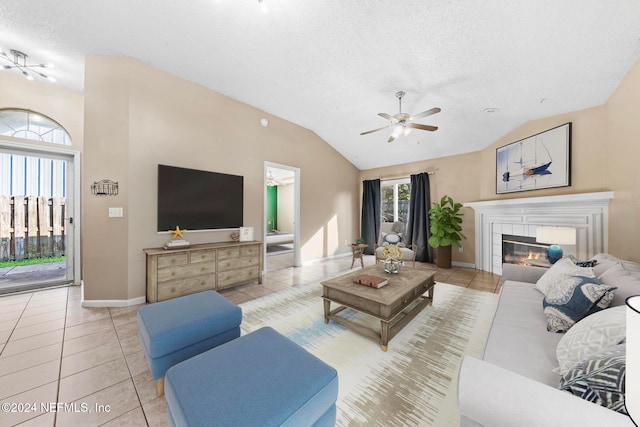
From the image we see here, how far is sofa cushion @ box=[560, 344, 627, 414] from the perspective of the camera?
75 centimetres

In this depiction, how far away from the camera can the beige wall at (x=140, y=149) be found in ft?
9.57

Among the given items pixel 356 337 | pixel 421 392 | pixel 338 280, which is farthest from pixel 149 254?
pixel 421 392

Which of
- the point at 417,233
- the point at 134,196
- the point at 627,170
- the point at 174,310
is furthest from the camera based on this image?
the point at 417,233

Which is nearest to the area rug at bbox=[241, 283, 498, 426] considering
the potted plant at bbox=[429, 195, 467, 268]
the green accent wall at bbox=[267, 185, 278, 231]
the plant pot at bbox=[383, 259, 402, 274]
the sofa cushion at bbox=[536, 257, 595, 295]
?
the plant pot at bbox=[383, 259, 402, 274]

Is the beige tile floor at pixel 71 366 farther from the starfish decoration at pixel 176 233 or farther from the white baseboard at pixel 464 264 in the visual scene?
the white baseboard at pixel 464 264

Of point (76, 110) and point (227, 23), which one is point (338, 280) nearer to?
point (227, 23)

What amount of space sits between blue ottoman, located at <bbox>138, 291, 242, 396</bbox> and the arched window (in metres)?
3.71

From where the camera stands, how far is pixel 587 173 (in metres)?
3.17

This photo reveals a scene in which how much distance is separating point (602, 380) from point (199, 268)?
11.7 feet

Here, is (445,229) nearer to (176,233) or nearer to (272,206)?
(176,233)

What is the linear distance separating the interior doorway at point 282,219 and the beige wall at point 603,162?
12.4 ft

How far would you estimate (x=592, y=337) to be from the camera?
1044mm

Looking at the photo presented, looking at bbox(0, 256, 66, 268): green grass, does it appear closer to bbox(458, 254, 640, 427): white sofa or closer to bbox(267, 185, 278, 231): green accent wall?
bbox(458, 254, 640, 427): white sofa

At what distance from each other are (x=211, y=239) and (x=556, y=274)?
13.8 feet
